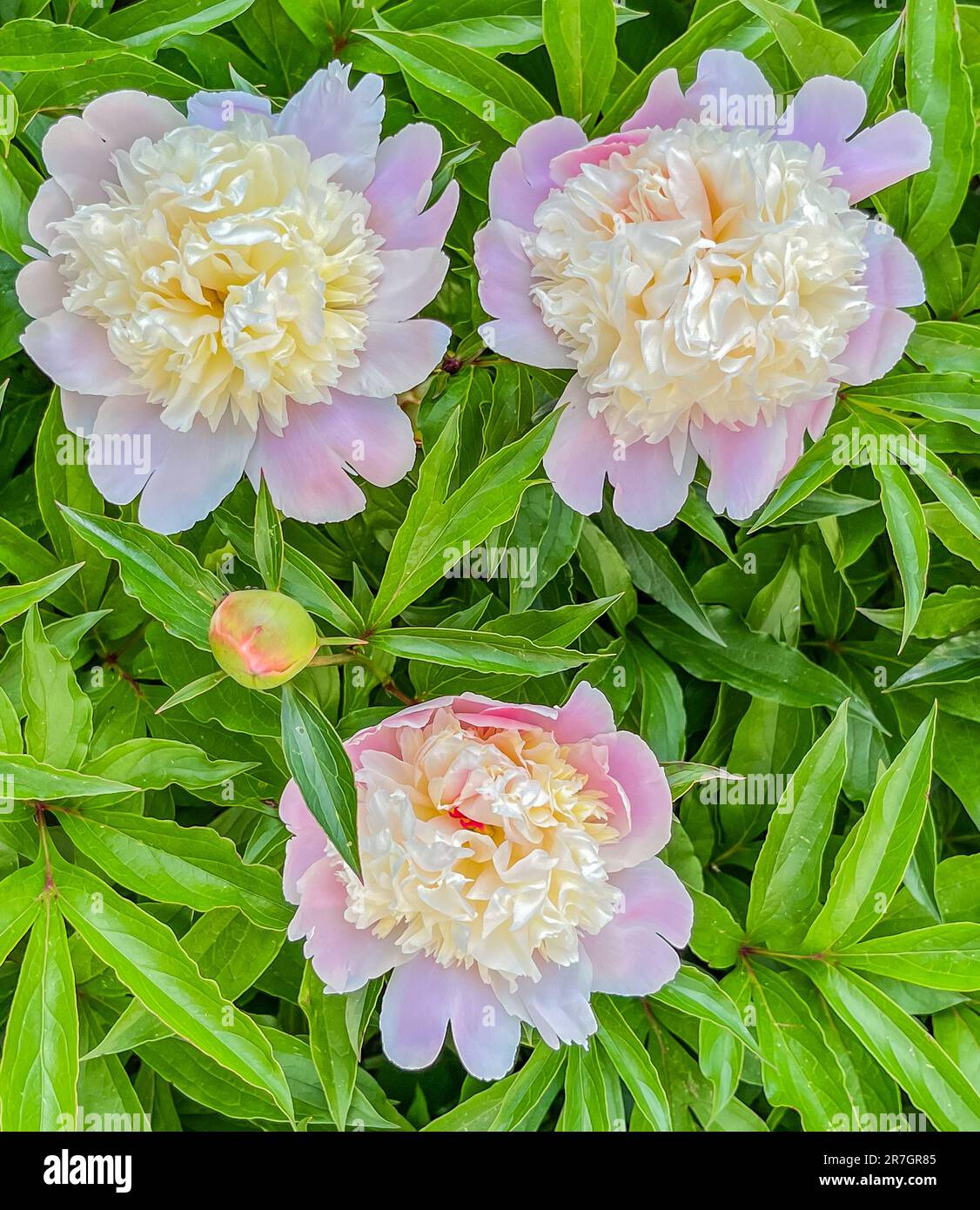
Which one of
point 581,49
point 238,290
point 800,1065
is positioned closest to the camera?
point 238,290

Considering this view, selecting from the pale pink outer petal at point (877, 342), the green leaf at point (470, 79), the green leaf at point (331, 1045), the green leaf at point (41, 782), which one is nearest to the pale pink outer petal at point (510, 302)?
the green leaf at point (470, 79)

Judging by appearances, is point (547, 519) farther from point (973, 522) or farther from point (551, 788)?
point (973, 522)

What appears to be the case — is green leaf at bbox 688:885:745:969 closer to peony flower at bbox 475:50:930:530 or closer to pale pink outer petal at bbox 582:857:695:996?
pale pink outer petal at bbox 582:857:695:996

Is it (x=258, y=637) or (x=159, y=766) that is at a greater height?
(x=258, y=637)

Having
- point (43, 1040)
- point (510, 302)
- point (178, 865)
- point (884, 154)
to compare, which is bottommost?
point (43, 1040)

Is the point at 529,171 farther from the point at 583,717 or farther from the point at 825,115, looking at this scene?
the point at 583,717

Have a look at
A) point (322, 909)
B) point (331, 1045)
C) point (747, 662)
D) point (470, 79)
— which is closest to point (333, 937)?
point (322, 909)
